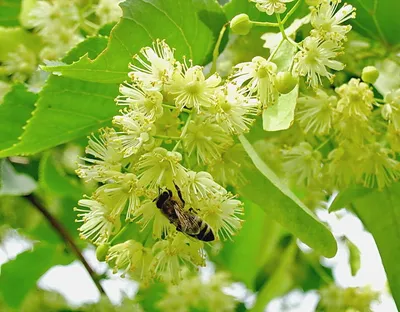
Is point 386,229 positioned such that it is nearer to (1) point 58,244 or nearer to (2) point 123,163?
(2) point 123,163

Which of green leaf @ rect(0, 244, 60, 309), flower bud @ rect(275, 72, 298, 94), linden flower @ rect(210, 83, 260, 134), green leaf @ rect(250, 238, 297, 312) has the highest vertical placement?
flower bud @ rect(275, 72, 298, 94)

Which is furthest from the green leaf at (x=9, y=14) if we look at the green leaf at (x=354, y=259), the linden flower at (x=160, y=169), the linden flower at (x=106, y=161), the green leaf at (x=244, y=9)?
the green leaf at (x=354, y=259)

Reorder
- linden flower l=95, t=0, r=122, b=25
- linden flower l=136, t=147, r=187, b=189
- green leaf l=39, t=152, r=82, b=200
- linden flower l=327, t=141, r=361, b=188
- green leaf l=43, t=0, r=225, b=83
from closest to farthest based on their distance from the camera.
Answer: linden flower l=136, t=147, r=187, b=189 → green leaf l=43, t=0, r=225, b=83 → linden flower l=327, t=141, r=361, b=188 → linden flower l=95, t=0, r=122, b=25 → green leaf l=39, t=152, r=82, b=200

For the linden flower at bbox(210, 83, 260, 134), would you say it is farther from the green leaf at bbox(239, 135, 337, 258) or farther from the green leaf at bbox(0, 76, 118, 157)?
the green leaf at bbox(0, 76, 118, 157)

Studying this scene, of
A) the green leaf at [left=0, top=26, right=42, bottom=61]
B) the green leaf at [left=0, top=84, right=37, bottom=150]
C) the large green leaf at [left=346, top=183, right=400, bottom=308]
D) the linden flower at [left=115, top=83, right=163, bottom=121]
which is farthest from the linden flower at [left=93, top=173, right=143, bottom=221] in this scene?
the green leaf at [left=0, top=26, right=42, bottom=61]

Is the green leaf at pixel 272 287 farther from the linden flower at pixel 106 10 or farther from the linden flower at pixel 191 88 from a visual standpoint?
the linden flower at pixel 191 88

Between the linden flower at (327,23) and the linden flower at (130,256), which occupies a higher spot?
the linden flower at (327,23)
